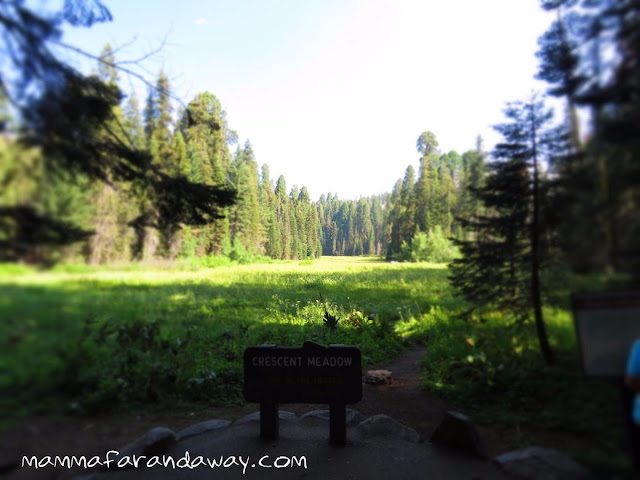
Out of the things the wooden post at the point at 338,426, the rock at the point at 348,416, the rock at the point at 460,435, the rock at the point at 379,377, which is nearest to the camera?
the rock at the point at 460,435

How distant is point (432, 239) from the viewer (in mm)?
3275

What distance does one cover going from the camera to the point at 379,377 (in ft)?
16.6

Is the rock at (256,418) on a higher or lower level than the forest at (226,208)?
lower

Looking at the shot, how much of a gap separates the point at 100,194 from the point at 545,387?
317cm

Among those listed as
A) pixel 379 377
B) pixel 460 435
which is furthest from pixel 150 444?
pixel 379 377

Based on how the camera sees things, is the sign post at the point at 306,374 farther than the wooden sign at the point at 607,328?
Yes

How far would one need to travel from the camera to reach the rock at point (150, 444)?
3.14 m

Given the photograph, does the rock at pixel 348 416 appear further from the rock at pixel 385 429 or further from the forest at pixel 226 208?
the forest at pixel 226 208

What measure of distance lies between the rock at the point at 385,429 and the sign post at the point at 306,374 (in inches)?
15.6

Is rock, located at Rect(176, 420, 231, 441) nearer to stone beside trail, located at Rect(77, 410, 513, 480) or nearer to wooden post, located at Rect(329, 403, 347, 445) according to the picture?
stone beside trail, located at Rect(77, 410, 513, 480)

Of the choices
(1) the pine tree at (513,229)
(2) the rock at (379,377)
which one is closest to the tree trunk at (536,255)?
(1) the pine tree at (513,229)

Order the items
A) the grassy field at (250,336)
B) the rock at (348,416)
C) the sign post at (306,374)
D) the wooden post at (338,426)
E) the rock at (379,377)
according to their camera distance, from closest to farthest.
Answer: the grassy field at (250,336)
the sign post at (306,374)
the wooden post at (338,426)
the rock at (348,416)
the rock at (379,377)

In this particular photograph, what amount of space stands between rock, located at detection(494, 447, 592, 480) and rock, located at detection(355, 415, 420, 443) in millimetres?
1358

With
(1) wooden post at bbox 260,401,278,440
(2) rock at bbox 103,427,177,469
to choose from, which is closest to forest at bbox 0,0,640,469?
(2) rock at bbox 103,427,177,469
